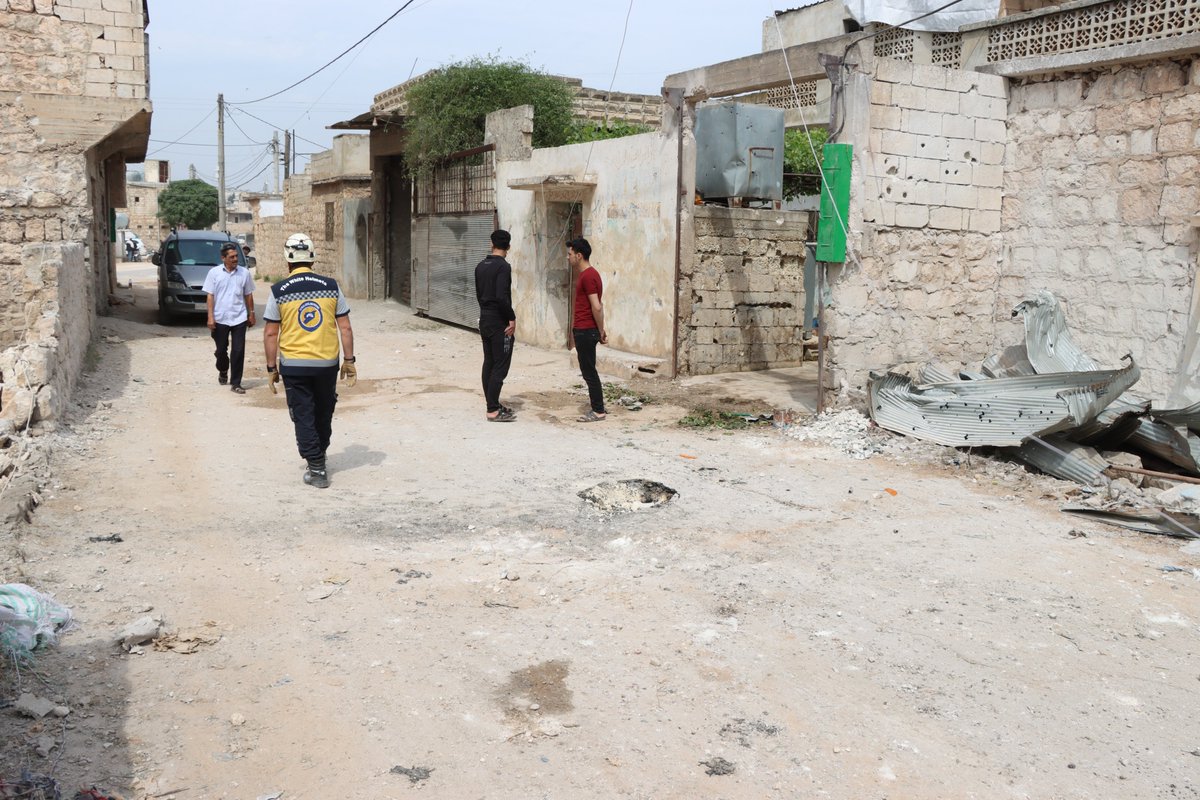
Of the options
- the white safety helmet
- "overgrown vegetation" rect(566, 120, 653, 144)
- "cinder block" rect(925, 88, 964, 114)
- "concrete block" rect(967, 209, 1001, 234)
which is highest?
"overgrown vegetation" rect(566, 120, 653, 144)

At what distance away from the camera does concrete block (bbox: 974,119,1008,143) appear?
28.5 feet

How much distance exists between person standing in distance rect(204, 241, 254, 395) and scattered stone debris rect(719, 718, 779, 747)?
8.03 metres

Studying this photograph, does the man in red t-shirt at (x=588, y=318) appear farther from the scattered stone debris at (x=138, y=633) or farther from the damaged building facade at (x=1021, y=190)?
the scattered stone debris at (x=138, y=633)

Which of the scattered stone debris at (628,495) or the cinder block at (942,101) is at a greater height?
the cinder block at (942,101)

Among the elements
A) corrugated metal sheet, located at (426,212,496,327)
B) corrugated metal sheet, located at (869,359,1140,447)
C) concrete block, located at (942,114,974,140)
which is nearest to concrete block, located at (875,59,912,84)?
concrete block, located at (942,114,974,140)

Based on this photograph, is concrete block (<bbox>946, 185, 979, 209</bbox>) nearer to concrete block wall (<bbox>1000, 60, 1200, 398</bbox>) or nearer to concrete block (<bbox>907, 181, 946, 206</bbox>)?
concrete block (<bbox>907, 181, 946, 206</bbox>)

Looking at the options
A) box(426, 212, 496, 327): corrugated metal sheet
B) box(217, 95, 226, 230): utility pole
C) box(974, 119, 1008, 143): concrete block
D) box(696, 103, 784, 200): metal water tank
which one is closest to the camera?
box(974, 119, 1008, 143): concrete block

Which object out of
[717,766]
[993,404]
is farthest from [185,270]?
[717,766]

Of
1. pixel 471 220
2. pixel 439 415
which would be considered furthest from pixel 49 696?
pixel 471 220

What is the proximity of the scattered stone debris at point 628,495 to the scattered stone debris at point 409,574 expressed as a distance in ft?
4.92

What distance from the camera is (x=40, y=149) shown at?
1305 centimetres

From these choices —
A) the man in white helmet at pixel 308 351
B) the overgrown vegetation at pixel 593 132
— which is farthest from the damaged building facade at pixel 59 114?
the overgrown vegetation at pixel 593 132

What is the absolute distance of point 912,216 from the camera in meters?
8.45

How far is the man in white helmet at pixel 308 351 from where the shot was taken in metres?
6.20
